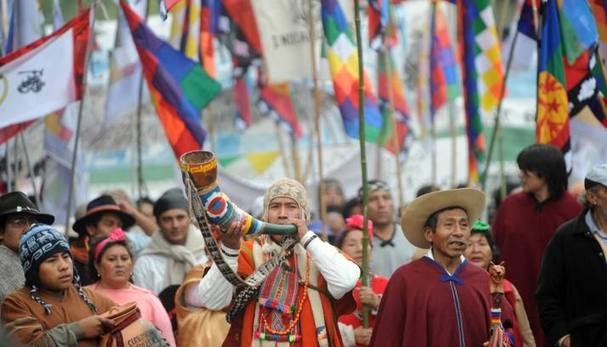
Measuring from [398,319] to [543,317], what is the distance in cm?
150

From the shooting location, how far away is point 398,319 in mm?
8055

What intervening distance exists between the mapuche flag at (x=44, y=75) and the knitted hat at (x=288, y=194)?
12.8 feet

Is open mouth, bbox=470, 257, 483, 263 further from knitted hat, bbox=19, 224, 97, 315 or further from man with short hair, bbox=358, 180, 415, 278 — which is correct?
knitted hat, bbox=19, 224, 97, 315

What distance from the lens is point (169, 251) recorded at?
35.4ft

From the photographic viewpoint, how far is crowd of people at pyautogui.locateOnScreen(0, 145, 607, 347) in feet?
25.3

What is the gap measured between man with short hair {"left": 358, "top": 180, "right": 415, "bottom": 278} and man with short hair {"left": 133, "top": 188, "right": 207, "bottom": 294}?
4.14 ft

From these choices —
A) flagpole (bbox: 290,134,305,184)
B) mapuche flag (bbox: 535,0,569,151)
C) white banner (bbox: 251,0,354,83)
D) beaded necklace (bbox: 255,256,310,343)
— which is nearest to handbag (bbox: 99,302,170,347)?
beaded necklace (bbox: 255,256,310,343)

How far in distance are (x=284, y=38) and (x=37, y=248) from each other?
8445 millimetres

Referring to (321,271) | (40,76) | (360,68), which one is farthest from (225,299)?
(40,76)

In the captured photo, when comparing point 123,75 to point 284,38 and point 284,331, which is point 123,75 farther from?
point 284,331

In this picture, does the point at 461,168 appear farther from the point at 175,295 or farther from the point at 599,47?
the point at 175,295

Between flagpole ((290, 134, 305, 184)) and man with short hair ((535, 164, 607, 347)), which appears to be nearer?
man with short hair ((535, 164, 607, 347))

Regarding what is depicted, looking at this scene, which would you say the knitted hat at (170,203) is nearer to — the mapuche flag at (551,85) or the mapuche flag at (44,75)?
the mapuche flag at (44,75)

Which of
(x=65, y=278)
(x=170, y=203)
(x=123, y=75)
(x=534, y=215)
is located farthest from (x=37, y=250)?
(x=123, y=75)
